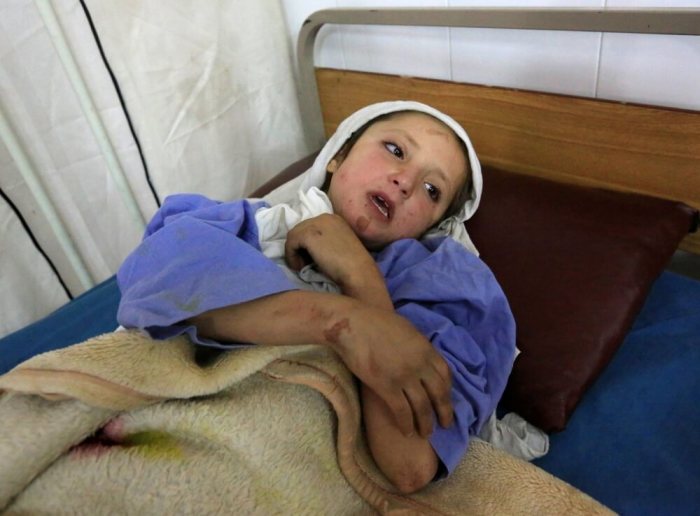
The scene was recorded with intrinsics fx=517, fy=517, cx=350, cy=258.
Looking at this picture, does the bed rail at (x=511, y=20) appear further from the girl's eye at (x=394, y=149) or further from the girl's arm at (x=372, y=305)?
the girl's arm at (x=372, y=305)

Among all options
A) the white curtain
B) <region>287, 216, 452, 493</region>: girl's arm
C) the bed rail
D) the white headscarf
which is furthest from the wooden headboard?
<region>287, 216, 452, 493</region>: girl's arm

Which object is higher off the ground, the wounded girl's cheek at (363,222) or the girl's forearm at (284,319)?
the girl's forearm at (284,319)

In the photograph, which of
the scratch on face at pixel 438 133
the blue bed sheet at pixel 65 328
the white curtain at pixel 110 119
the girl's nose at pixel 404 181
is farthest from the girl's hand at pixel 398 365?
the white curtain at pixel 110 119

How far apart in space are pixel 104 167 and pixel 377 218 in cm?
89

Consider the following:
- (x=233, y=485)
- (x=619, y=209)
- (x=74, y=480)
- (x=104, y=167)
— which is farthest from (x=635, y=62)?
(x=104, y=167)

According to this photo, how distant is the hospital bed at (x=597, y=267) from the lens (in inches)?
31.9

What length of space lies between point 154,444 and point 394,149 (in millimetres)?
Answer: 620

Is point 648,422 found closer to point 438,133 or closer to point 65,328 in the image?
point 438,133

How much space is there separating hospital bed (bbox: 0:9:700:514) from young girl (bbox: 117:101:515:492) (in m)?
0.12

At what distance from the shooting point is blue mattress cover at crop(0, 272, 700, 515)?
0.75 metres

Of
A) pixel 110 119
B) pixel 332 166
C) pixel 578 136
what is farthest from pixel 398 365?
pixel 110 119

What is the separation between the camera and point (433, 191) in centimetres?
95

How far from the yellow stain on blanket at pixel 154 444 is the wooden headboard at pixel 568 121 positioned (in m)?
0.94

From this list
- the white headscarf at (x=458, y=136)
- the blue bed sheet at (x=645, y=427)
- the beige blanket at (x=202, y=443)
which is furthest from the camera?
the white headscarf at (x=458, y=136)
